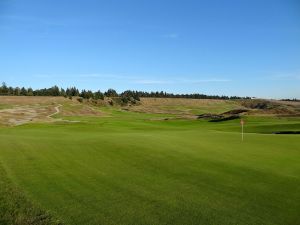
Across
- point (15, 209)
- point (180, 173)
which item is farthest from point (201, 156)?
point (15, 209)

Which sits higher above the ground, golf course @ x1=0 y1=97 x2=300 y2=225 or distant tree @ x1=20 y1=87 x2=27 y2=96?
distant tree @ x1=20 y1=87 x2=27 y2=96

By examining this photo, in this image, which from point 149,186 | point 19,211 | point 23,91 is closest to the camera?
point 19,211

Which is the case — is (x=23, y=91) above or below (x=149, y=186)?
above

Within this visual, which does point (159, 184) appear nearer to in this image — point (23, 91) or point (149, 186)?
point (149, 186)

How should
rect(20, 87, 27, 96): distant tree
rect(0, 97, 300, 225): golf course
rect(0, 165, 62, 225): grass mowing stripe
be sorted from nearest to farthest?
rect(0, 165, 62, 225): grass mowing stripe < rect(0, 97, 300, 225): golf course < rect(20, 87, 27, 96): distant tree

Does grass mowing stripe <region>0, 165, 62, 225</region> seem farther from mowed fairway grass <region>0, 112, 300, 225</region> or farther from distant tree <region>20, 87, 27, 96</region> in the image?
distant tree <region>20, 87, 27, 96</region>

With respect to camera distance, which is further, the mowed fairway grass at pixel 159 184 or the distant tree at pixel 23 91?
the distant tree at pixel 23 91

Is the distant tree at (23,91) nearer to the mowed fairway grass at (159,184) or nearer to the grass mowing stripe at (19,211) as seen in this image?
the mowed fairway grass at (159,184)

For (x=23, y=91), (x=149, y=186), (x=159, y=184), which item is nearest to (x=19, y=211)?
(x=149, y=186)

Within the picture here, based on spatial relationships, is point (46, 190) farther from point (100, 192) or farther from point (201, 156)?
point (201, 156)

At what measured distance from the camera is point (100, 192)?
10852 millimetres

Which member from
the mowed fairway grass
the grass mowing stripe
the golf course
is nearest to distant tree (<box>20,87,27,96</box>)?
the mowed fairway grass

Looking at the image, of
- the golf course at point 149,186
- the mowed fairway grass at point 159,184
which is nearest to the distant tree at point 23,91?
the mowed fairway grass at point 159,184

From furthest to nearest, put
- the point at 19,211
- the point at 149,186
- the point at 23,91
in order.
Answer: the point at 23,91, the point at 149,186, the point at 19,211
